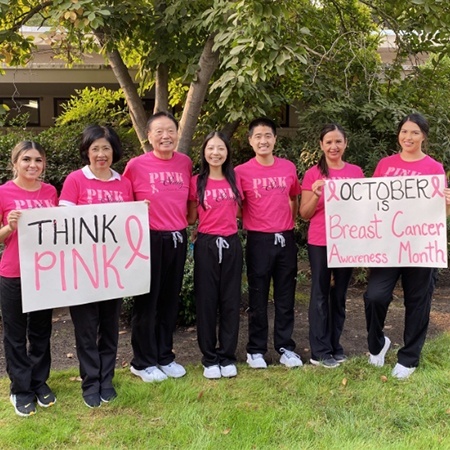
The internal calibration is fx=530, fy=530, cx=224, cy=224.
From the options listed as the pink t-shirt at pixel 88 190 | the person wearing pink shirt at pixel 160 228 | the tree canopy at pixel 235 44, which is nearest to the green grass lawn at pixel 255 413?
the person wearing pink shirt at pixel 160 228

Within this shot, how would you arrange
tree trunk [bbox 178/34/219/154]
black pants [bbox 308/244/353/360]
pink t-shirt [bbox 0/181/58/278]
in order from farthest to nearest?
tree trunk [bbox 178/34/219/154]
black pants [bbox 308/244/353/360]
pink t-shirt [bbox 0/181/58/278]

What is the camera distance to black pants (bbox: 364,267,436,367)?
3.83 metres

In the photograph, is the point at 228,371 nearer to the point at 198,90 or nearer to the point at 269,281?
the point at 269,281

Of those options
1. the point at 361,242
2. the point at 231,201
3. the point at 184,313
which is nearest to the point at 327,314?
the point at 361,242

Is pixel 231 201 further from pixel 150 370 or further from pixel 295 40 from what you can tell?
pixel 295 40

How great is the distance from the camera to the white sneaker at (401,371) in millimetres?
3883

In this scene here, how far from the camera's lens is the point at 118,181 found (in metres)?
3.54

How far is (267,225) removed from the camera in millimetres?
3898

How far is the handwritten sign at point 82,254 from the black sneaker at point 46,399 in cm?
68

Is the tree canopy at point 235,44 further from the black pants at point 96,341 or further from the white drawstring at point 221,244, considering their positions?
the black pants at point 96,341

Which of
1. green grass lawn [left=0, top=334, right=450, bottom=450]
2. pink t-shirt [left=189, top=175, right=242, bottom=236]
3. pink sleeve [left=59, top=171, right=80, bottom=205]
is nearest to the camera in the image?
green grass lawn [left=0, top=334, right=450, bottom=450]

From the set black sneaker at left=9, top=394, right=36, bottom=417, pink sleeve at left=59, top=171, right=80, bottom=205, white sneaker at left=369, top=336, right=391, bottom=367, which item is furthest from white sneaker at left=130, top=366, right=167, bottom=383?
white sneaker at left=369, top=336, right=391, bottom=367

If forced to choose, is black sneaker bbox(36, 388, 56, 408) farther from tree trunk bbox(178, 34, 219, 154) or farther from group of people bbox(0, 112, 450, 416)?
tree trunk bbox(178, 34, 219, 154)

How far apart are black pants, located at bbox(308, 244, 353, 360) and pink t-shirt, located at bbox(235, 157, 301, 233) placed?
13.9 inches
